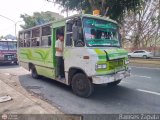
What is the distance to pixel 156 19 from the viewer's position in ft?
95.8

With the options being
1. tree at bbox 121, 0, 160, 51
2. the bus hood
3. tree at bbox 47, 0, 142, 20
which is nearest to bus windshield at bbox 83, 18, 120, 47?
the bus hood

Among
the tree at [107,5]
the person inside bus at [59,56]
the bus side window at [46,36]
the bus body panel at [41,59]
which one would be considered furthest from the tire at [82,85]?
the tree at [107,5]

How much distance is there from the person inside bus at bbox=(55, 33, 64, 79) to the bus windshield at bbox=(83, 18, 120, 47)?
1599 mm

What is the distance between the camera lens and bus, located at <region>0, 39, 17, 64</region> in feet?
54.7

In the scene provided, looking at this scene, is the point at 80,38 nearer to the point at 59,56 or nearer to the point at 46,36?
the point at 59,56

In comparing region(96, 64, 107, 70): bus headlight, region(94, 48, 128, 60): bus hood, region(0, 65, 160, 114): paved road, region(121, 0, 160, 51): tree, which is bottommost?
region(0, 65, 160, 114): paved road

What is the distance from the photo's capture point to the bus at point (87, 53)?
610 centimetres

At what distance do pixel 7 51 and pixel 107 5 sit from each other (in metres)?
10.8

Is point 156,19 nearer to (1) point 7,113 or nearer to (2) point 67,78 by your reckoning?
(2) point 67,78

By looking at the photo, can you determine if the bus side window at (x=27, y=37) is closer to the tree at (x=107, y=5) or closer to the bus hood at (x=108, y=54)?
the bus hood at (x=108, y=54)

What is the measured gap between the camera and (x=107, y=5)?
1945cm

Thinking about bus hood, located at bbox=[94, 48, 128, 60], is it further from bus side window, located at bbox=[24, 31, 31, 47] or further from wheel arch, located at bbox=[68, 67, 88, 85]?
bus side window, located at bbox=[24, 31, 31, 47]

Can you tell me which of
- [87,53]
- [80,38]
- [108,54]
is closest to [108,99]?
[108,54]

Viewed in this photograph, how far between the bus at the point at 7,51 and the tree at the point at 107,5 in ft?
26.5
